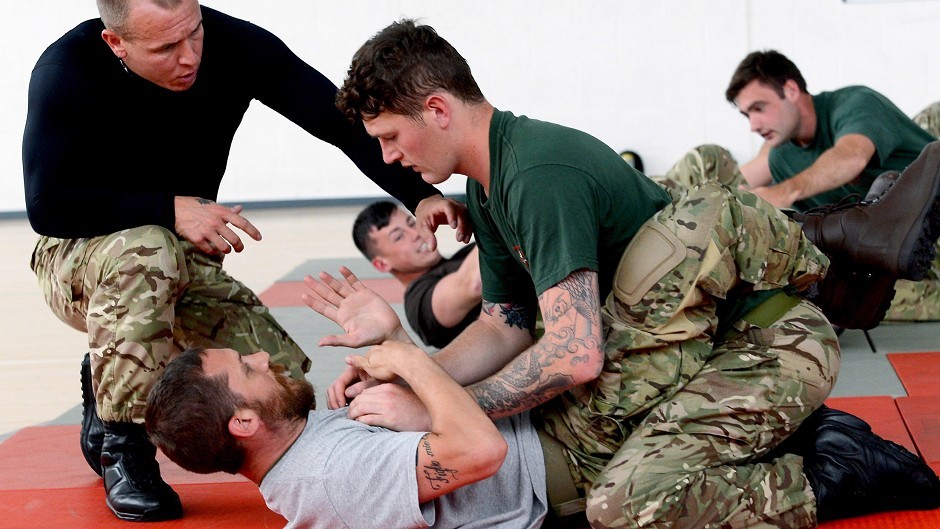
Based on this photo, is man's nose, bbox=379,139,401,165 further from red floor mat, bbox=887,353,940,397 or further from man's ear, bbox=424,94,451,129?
red floor mat, bbox=887,353,940,397

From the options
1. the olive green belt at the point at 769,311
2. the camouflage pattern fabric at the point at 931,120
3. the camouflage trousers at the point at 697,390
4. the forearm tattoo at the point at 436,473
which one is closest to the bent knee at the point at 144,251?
the forearm tattoo at the point at 436,473

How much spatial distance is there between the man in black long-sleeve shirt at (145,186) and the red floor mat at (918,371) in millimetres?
1958

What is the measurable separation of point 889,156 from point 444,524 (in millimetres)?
3499

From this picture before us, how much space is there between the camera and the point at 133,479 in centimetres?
298

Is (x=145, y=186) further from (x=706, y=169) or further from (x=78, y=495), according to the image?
(x=706, y=169)

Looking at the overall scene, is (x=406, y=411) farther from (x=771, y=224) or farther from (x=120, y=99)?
(x=120, y=99)

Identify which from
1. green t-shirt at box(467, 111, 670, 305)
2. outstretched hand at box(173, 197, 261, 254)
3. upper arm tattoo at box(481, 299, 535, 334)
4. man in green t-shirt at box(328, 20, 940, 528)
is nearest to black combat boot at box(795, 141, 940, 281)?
man in green t-shirt at box(328, 20, 940, 528)

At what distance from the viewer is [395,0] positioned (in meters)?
9.94

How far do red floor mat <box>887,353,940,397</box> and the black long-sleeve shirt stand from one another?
1967 millimetres

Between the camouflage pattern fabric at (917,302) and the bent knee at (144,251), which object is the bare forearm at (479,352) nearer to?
the bent knee at (144,251)

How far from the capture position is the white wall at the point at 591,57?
30.0ft

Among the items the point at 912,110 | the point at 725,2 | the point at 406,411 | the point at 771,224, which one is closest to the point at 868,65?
the point at 912,110

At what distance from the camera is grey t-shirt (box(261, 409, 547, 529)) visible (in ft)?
8.04

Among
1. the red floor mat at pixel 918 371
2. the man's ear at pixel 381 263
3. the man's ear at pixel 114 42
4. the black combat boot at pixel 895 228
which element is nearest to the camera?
the man's ear at pixel 114 42
